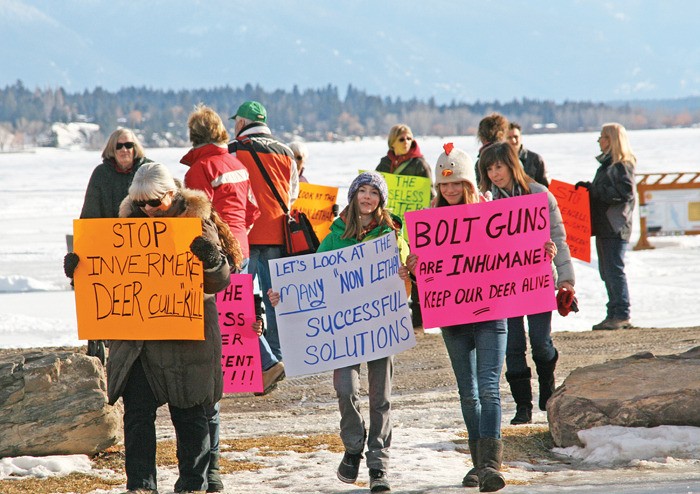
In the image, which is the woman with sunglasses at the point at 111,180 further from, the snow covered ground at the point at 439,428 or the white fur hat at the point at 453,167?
the white fur hat at the point at 453,167

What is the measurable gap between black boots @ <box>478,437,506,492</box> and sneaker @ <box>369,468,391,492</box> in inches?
17.8

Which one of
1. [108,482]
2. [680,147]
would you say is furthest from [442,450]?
[680,147]

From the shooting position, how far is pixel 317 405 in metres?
8.15

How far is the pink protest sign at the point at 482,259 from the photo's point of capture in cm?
565

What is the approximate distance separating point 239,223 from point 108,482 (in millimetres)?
2346

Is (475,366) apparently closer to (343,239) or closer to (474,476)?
(474,476)

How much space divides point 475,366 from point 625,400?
126 cm

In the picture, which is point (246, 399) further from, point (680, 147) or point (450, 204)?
point (680, 147)

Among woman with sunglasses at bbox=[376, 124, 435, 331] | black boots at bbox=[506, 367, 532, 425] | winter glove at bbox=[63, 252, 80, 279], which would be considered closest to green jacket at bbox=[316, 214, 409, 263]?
winter glove at bbox=[63, 252, 80, 279]

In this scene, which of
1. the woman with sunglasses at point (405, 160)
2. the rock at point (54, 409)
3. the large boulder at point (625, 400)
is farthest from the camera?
the woman with sunglasses at point (405, 160)

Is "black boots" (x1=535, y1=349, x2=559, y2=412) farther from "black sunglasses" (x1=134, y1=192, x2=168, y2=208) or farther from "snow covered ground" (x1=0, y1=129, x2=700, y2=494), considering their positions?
"black sunglasses" (x1=134, y1=192, x2=168, y2=208)

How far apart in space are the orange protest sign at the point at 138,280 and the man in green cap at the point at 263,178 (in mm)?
3058

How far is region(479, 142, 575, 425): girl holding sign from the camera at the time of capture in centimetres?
637

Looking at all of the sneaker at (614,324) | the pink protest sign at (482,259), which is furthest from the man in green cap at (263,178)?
the sneaker at (614,324)
